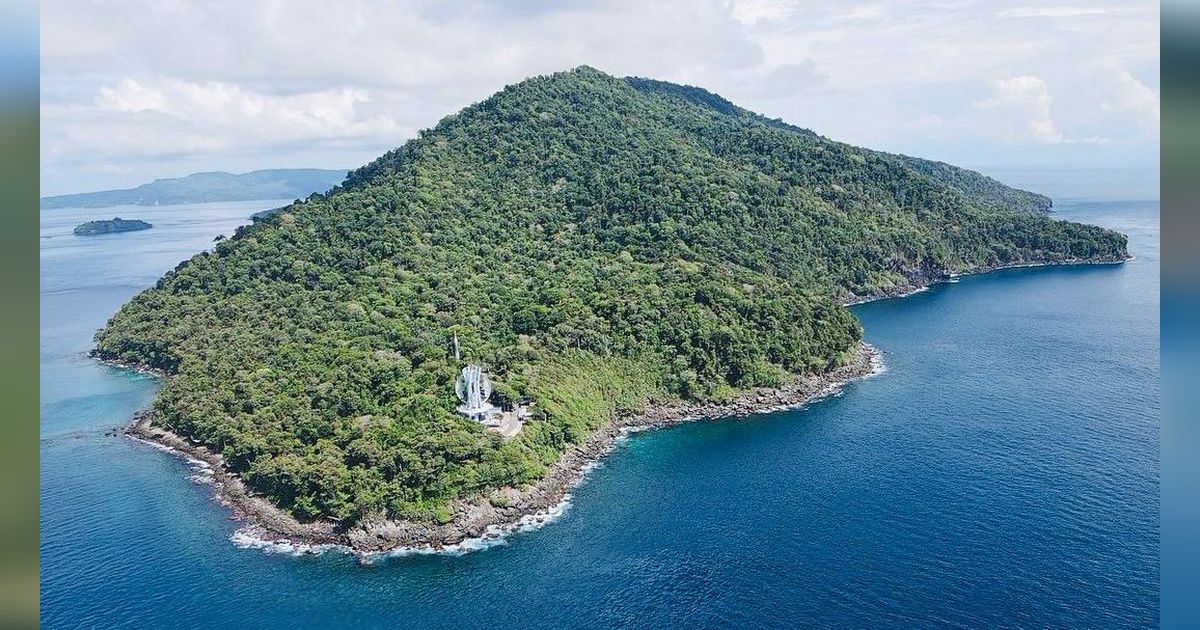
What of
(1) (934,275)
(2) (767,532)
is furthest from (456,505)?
(1) (934,275)

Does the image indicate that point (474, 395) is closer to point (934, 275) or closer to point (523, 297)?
point (523, 297)

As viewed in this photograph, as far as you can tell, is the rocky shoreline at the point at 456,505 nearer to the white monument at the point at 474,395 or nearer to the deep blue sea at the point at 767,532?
the deep blue sea at the point at 767,532

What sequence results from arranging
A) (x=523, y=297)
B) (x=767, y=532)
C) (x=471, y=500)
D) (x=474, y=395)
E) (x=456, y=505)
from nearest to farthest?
1. (x=767, y=532)
2. (x=456, y=505)
3. (x=471, y=500)
4. (x=474, y=395)
5. (x=523, y=297)

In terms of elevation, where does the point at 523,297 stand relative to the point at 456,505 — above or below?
above

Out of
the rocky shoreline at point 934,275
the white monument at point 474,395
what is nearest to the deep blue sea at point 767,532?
the white monument at point 474,395

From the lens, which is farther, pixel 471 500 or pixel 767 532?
pixel 471 500
